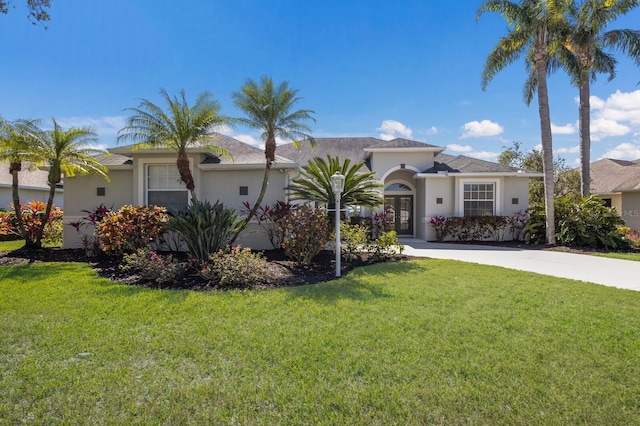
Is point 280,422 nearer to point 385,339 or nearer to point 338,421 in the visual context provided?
point 338,421

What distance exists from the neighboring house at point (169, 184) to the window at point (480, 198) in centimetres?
960

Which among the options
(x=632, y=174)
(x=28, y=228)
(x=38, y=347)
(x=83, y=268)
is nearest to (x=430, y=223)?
(x=83, y=268)

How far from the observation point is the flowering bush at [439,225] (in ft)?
51.8

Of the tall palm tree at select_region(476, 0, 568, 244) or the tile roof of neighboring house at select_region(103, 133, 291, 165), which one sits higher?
the tall palm tree at select_region(476, 0, 568, 244)

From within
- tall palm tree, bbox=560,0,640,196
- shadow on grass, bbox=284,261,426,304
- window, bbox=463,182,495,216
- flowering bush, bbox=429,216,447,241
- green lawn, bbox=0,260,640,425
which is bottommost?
green lawn, bbox=0,260,640,425

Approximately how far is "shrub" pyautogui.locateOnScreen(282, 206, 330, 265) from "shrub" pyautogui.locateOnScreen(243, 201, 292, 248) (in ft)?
4.51

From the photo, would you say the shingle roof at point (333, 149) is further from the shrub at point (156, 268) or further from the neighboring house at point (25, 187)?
the neighboring house at point (25, 187)

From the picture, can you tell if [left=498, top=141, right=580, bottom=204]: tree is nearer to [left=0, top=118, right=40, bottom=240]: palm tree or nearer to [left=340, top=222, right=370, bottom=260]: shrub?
[left=340, top=222, right=370, bottom=260]: shrub

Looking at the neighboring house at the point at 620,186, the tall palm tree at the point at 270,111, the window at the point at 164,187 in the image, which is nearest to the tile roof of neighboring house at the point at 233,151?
the window at the point at 164,187

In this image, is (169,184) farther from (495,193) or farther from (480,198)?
A: (495,193)

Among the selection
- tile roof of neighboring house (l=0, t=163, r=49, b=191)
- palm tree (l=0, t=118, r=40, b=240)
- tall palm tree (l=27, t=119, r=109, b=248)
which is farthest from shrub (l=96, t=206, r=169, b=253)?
tile roof of neighboring house (l=0, t=163, r=49, b=191)

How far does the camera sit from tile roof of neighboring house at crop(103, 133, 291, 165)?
1114 cm

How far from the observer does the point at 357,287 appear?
21.0 ft

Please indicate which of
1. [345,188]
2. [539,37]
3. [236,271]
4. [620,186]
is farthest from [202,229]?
[620,186]
